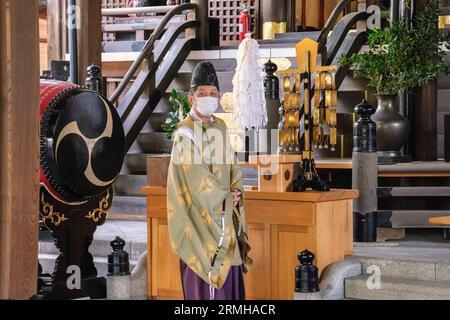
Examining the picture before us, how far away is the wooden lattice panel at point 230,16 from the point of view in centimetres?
1606

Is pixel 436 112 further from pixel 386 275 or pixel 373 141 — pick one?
pixel 386 275

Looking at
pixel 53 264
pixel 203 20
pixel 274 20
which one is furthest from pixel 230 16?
pixel 53 264

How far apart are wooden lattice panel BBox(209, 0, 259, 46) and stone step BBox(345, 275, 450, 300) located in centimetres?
842

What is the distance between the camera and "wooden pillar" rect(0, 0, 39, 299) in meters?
5.94

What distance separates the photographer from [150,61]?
494 inches

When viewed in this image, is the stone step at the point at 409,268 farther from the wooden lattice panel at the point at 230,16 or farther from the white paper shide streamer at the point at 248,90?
the wooden lattice panel at the point at 230,16

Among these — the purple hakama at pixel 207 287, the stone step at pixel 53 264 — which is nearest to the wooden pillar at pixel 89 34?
the stone step at pixel 53 264

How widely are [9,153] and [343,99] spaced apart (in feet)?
21.9

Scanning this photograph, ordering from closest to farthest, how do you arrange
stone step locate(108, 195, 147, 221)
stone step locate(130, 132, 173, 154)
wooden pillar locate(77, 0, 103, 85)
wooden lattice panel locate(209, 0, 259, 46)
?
stone step locate(108, 195, 147, 221) < wooden pillar locate(77, 0, 103, 85) < stone step locate(130, 132, 173, 154) < wooden lattice panel locate(209, 0, 259, 46)

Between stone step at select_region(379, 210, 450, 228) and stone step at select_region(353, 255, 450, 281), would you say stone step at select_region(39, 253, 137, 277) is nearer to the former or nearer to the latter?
stone step at select_region(353, 255, 450, 281)

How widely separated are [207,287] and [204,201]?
22.1 inches

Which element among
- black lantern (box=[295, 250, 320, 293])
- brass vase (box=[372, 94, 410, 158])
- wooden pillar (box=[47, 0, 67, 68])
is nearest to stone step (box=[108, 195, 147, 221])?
brass vase (box=[372, 94, 410, 158])

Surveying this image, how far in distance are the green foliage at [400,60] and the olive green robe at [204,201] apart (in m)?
3.92
